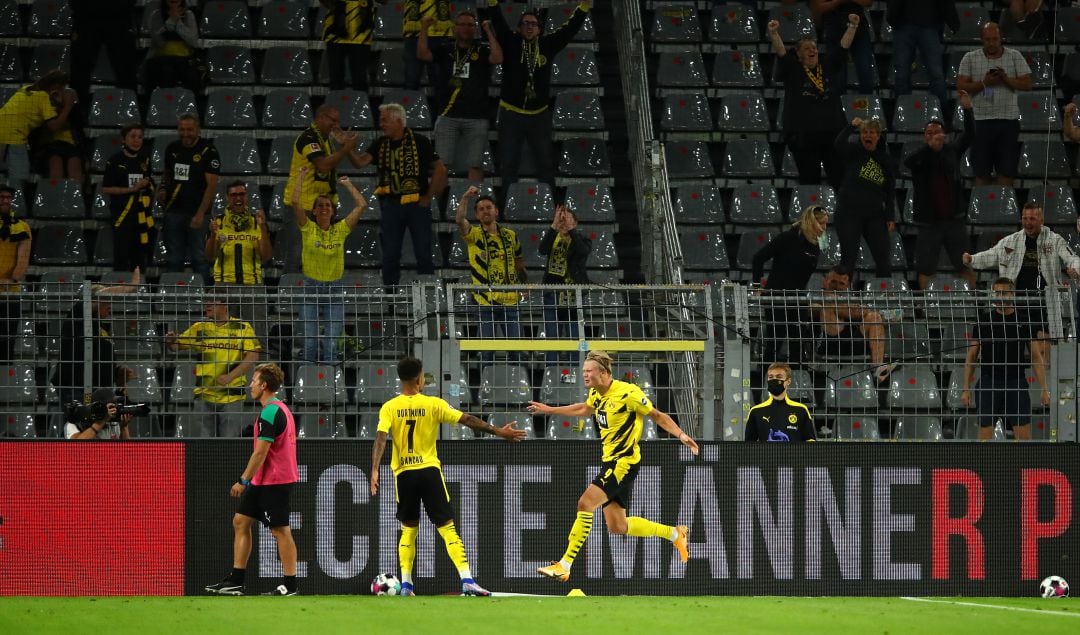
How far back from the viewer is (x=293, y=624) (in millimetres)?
9586

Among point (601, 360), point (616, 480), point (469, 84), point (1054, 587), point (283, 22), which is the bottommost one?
point (1054, 587)

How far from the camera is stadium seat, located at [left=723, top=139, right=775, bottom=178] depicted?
61.9 ft

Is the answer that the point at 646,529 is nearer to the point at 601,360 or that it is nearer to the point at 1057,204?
the point at 601,360

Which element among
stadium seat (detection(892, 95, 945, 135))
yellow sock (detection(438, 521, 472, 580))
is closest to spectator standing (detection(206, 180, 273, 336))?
yellow sock (detection(438, 521, 472, 580))

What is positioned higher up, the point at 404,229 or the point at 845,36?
the point at 845,36

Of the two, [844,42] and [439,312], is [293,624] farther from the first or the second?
[844,42]

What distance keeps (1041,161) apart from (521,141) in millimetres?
6749

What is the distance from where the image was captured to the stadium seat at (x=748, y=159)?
1888 centimetres

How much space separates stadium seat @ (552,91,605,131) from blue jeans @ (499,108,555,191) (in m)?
1.04

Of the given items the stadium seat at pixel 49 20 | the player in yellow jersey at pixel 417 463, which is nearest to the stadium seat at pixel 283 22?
the stadium seat at pixel 49 20

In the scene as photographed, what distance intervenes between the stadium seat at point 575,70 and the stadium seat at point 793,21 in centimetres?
264

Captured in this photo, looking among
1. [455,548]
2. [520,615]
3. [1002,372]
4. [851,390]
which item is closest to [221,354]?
[455,548]

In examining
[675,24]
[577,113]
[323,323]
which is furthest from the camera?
[675,24]

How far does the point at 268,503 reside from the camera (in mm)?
11984
